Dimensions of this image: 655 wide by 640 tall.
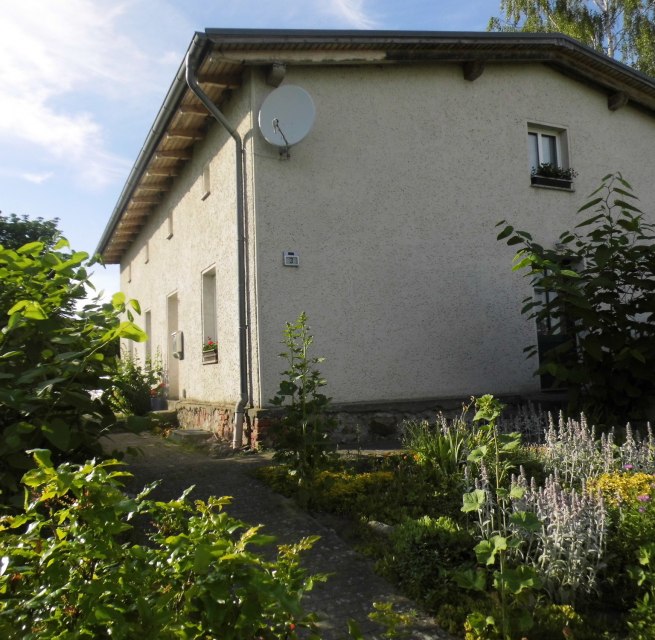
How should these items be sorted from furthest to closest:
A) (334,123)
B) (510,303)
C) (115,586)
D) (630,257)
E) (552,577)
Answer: (510,303)
(334,123)
(630,257)
(552,577)
(115,586)

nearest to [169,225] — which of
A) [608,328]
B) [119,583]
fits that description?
[608,328]

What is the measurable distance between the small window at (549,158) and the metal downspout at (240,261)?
181 inches

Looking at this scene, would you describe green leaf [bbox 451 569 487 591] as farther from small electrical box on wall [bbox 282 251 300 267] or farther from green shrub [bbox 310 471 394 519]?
small electrical box on wall [bbox 282 251 300 267]

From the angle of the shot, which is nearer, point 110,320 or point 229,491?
point 110,320

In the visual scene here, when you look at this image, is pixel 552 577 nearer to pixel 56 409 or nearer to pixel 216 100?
pixel 56 409

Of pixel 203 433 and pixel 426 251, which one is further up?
pixel 426 251

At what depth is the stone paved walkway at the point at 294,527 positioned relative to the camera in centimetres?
314

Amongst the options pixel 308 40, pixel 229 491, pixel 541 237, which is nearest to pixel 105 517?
pixel 229 491

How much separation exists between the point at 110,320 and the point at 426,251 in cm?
532

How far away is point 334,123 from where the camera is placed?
8047 mm

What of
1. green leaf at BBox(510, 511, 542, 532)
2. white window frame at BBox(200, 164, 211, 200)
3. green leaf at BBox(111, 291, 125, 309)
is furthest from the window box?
green leaf at BBox(510, 511, 542, 532)

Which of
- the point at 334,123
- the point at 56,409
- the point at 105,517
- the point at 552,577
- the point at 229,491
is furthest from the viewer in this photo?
the point at 334,123

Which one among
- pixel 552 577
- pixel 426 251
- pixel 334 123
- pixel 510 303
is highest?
pixel 334 123

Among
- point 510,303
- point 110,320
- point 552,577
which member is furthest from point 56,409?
point 510,303
